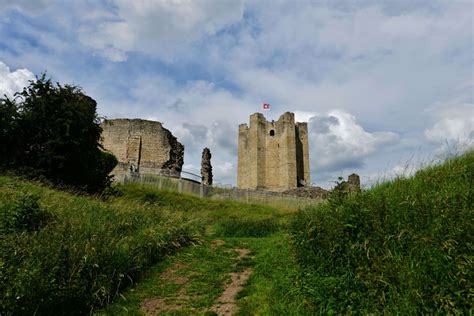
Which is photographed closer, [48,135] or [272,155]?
[48,135]

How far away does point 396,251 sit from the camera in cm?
477

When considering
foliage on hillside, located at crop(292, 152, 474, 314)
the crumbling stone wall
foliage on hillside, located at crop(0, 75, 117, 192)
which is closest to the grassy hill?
foliage on hillside, located at crop(292, 152, 474, 314)

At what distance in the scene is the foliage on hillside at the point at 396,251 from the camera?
402cm

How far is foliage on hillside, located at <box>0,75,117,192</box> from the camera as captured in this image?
1422 cm

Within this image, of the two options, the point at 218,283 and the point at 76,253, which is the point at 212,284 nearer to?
the point at 218,283

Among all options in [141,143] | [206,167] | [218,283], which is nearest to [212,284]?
[218,283]

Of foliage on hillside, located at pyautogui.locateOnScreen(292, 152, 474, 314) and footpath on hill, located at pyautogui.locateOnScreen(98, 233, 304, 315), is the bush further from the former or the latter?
foliage on hillside, located at pyautogui.locateOnScreen(292, 152, 474, 314)

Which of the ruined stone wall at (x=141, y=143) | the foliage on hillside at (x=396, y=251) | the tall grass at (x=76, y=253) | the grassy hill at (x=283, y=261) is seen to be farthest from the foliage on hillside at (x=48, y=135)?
the ruined stone wall at (x=141, y=143)

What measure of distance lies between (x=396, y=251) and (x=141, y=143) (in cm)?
3172

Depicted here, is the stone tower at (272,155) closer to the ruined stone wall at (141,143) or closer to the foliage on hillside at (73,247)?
the ruined stone wall at (141,143)

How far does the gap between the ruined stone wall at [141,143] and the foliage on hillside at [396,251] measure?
1125 inches

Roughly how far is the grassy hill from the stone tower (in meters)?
37.5

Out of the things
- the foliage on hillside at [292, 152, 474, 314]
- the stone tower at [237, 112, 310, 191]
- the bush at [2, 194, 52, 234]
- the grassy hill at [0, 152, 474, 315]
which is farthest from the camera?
the stone tower at [237, 112, 310, 191]

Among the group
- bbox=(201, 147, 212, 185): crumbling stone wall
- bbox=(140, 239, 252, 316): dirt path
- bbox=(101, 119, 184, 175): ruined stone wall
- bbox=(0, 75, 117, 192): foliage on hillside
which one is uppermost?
bbox=(101, 119, 184, 175): ruined stone wall
